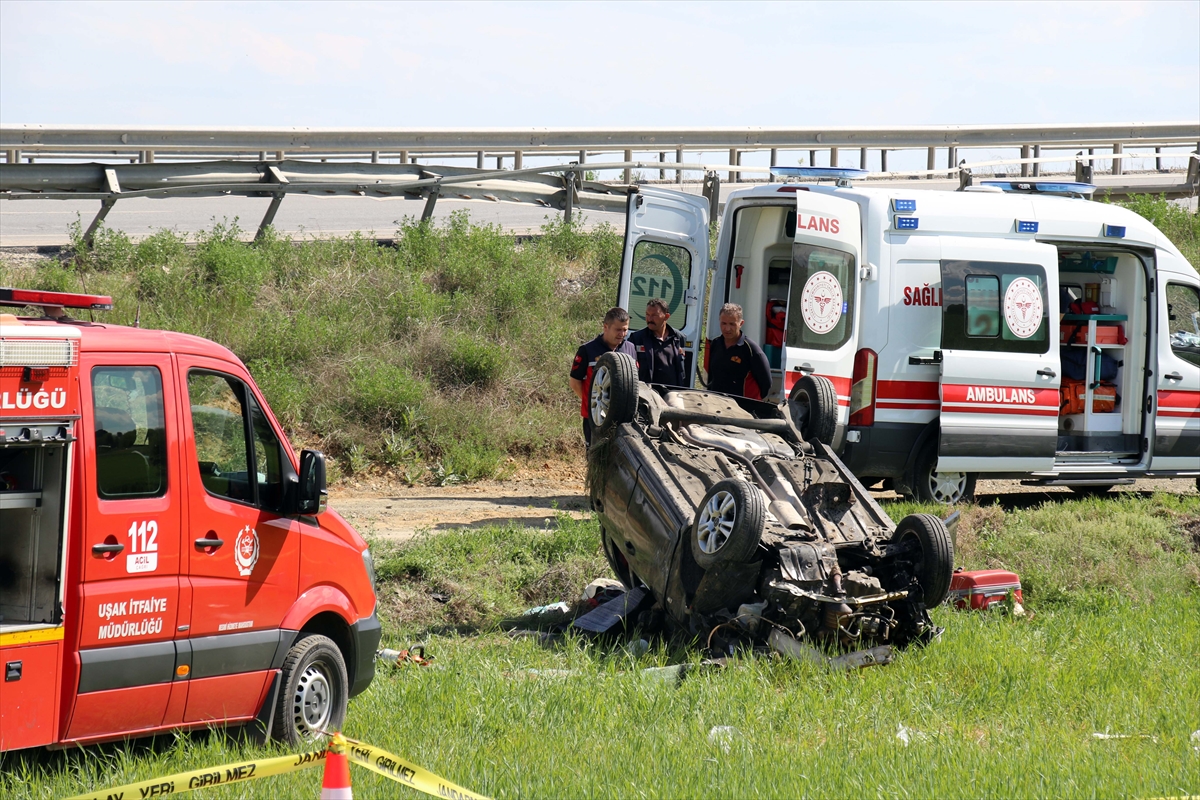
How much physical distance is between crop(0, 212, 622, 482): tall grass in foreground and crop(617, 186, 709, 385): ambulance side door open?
3055 millimetres

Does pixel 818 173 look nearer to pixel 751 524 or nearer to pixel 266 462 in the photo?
pixel 751 524

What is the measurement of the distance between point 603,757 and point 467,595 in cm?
364

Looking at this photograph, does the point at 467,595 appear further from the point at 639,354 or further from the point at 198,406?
the point at 198,406

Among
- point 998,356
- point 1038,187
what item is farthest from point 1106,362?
point 998,356

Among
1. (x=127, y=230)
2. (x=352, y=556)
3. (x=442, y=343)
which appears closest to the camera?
(x=352, y=556)

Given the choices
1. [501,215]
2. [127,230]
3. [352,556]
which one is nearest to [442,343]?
[127,230]

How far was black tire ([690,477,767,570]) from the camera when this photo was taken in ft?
22.5

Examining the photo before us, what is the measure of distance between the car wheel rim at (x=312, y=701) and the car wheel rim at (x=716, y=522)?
2330 millimetres

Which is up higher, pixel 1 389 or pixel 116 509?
pixel 1 389

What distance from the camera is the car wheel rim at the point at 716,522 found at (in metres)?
7.01

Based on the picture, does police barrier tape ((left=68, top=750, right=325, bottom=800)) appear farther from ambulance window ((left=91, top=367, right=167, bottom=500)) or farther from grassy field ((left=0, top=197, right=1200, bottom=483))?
grassy field ((left=0, top=197, right=1200, bottom=483))

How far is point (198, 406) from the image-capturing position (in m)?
5.41

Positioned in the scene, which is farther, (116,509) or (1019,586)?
(1019,586)

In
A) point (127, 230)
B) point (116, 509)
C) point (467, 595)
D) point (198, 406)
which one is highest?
point (127, 230)
